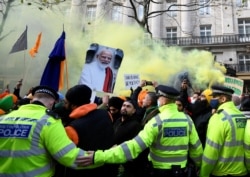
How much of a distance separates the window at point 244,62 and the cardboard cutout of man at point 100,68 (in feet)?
89.3

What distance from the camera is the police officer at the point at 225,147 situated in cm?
323

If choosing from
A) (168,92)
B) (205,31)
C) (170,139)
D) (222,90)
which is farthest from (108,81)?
(205,31)

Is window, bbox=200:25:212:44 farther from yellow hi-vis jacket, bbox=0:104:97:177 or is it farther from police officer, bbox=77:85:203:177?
yellow hi-vis jacket, bbox=0:104:97:177

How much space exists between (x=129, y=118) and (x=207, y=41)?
98.1ft

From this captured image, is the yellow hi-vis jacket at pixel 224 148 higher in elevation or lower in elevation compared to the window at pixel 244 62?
lower

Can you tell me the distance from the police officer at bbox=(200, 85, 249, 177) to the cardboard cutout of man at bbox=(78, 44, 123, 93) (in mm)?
2733

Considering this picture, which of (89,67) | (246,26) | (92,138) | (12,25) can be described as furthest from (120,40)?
(246,26)

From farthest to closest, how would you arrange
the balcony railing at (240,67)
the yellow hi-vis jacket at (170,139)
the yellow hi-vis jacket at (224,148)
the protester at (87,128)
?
the balcony railing at (240,67)
the yellow hi-vis jacket at (224,148)
the yellow hi-vis jacket at (170,139)
the protester at (87,128)

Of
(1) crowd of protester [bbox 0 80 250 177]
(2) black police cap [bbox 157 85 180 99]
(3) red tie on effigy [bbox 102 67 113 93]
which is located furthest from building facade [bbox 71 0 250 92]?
(2) black police cap [bbox 157 85 180 99]

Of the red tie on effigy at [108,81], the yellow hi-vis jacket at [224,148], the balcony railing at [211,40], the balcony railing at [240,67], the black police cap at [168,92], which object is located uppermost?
the balcony railing at [211,40]

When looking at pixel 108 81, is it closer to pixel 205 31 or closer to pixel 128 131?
pixel 128 131

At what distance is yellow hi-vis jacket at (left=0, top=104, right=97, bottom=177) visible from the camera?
7.76 ft

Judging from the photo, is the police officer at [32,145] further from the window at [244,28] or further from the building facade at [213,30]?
the window at [244,28]

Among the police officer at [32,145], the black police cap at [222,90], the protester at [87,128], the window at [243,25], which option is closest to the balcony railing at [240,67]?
the window at [243,25]
